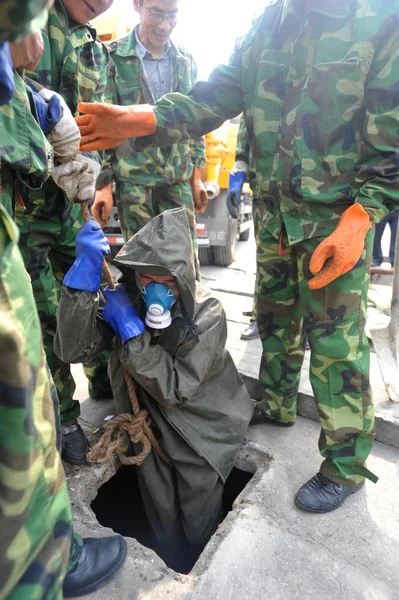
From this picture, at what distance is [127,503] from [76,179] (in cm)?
179

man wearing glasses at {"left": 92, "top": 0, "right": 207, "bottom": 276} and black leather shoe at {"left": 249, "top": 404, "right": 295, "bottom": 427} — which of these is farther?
man wearing glasses at {"left": 92, "top": 0, "right": 207, "bottom": 276}

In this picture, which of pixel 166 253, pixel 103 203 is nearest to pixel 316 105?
pixel 166 253

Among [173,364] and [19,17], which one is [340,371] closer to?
[173,364]

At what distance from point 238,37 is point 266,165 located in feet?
1.80

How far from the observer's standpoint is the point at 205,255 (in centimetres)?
519

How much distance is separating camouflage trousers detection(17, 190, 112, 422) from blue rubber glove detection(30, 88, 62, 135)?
16.5 inches

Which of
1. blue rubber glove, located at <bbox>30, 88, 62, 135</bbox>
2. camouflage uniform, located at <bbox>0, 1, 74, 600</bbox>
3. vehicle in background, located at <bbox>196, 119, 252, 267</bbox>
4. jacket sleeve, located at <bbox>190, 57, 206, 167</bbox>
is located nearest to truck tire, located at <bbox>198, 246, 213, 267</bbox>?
vehicle in background, located at <bbox>196, 119, 252, 267</bbox>

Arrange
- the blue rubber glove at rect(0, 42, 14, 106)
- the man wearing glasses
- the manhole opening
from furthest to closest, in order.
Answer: the man wearing glasses → the manhole opening → the blue rubber glove at rect(0, 42, 14, 106)

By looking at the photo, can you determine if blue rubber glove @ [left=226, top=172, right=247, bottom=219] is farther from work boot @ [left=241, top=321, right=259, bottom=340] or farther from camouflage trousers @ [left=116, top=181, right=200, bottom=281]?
work boot @ [left=241, top=321, right=259, bottom=340]

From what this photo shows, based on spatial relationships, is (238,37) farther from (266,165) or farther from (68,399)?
(68,399)

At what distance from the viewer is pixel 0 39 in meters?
0.48

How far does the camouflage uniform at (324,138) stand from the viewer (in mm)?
1403

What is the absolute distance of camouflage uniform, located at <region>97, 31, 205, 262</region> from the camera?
110 inches

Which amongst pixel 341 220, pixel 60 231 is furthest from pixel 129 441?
pixel 341 220
